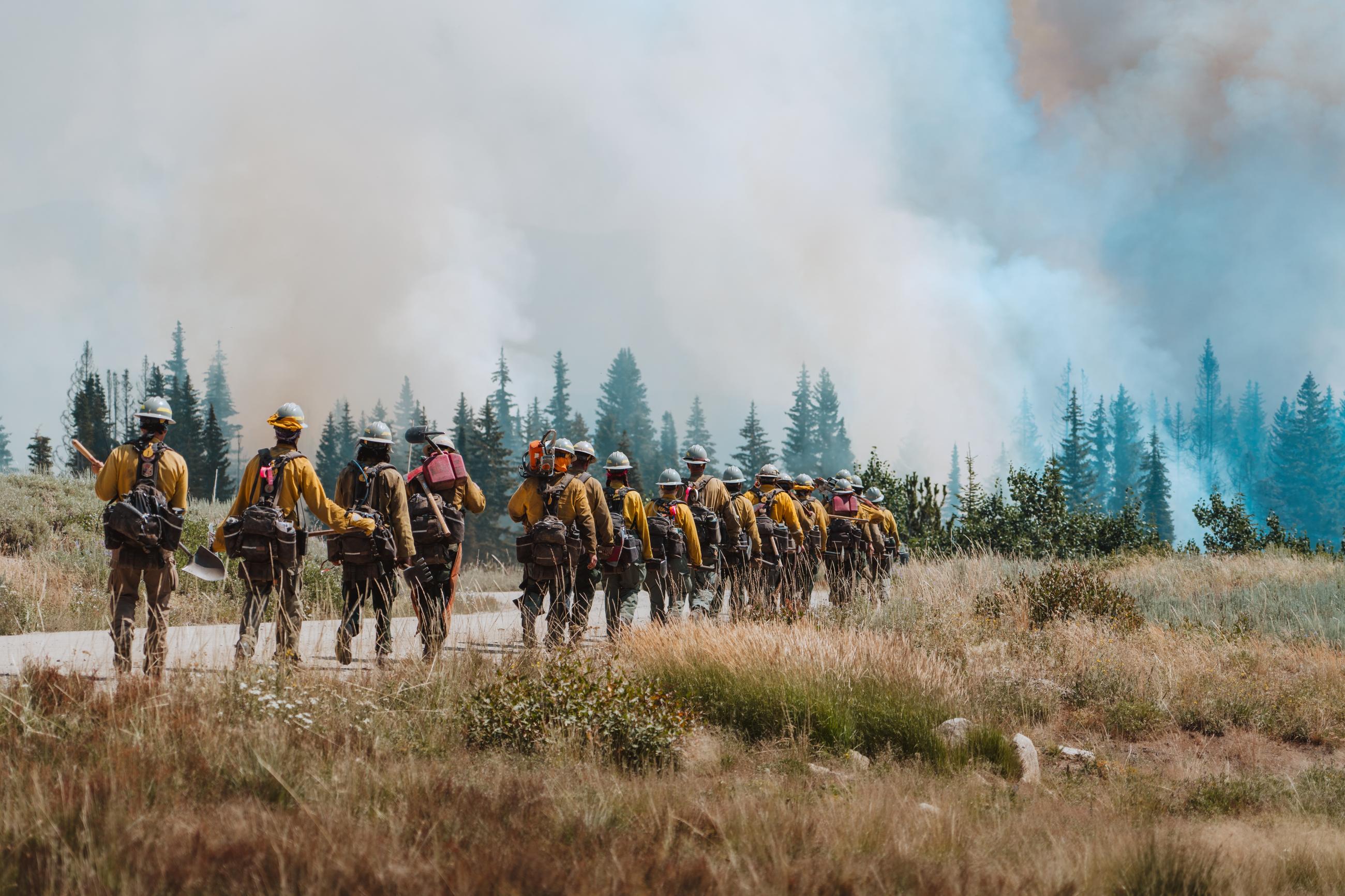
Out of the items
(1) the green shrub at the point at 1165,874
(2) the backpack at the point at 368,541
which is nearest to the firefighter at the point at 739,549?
(2) the backpack at the point at 368,541

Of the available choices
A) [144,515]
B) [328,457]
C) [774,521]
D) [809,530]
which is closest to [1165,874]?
[144,515]

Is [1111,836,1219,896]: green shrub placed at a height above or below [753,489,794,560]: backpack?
below

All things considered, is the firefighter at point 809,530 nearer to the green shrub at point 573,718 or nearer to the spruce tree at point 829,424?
the green shrub at point 573,718

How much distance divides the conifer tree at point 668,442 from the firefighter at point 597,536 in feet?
223

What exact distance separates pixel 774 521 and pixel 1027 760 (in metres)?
8.02

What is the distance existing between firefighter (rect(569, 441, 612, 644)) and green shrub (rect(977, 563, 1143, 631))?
17.6ft

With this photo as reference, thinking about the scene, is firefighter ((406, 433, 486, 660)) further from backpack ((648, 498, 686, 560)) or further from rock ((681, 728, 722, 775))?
backpack ((648, 498, 686, 560))

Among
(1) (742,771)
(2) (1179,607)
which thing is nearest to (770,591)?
(2) (1179,607)

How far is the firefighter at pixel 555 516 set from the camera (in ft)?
31.8

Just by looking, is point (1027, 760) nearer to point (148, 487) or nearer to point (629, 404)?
point (148, 487)

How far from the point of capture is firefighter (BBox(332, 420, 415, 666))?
8016 millimetres

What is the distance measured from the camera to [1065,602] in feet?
40.7

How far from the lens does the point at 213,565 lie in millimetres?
7668

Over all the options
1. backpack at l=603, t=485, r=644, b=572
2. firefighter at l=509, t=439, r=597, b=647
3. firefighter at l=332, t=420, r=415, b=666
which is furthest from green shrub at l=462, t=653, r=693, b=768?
backpack at l=603, t=485, r=644, b=572
